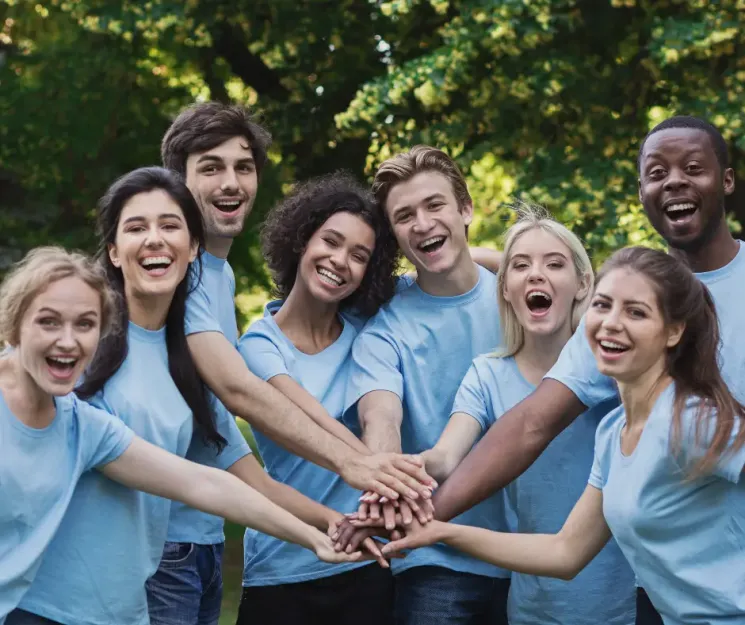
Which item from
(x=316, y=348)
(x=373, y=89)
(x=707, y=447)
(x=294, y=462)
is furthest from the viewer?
(x=373, y=89)

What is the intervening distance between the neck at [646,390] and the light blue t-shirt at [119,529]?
156cm

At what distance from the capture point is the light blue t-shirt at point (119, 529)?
383 cm

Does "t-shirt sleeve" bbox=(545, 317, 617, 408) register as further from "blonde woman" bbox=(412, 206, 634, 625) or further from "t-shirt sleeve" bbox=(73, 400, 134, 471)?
"t-shirt sleeve" bbox=(73, 400, 134, 471)

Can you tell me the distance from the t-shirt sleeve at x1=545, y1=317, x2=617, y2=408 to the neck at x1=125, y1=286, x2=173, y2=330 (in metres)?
1.45

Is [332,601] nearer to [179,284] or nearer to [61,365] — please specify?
[179,284]

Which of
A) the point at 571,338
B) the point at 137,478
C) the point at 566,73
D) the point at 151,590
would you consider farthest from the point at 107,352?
the point at 566,73

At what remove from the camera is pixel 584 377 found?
4.38m

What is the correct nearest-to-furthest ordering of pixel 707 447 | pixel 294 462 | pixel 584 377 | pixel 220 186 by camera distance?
1. pixel 707 447
2. pixel 584 377
3. pixel 294 462
4. pixel 220 186

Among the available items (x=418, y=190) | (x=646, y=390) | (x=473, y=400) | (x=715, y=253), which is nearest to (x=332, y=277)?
(x=418, y=190)

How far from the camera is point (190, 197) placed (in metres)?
4.62

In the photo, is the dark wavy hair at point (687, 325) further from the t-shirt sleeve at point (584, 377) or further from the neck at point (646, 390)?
the t-shirt sleeve at point (584, 377)

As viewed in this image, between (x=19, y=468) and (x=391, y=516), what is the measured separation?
1.43 m

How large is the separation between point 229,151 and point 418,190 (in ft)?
2.88

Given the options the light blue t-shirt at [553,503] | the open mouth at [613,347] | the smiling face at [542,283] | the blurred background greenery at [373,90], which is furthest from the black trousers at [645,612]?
the blurred background greenery at [373,90]
